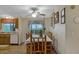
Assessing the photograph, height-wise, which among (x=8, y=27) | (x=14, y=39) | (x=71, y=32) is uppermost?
(x=8, y=27)

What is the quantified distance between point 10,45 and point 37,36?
1.89ft

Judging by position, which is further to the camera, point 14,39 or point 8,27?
point 14,39

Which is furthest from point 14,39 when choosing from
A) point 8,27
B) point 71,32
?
point 71,32

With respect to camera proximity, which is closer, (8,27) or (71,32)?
(8,27)

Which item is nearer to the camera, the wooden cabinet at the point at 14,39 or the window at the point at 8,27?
the window at the point at 8,27

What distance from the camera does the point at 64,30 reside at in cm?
294

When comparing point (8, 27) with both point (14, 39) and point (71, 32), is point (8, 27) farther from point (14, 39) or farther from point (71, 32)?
point (71, 32)

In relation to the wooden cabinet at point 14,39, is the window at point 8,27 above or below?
above

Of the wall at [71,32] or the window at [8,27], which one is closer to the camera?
the window at [8,27]

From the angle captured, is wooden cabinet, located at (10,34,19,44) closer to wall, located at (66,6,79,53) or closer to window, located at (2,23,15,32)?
window, located at (2,23,15,32)

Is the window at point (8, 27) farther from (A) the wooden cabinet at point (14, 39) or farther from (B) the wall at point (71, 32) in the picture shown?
(B) the wall at point (71, 32)

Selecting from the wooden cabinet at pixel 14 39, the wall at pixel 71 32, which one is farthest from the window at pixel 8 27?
the wall at pixel 71 32

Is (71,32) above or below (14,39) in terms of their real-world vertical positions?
above
